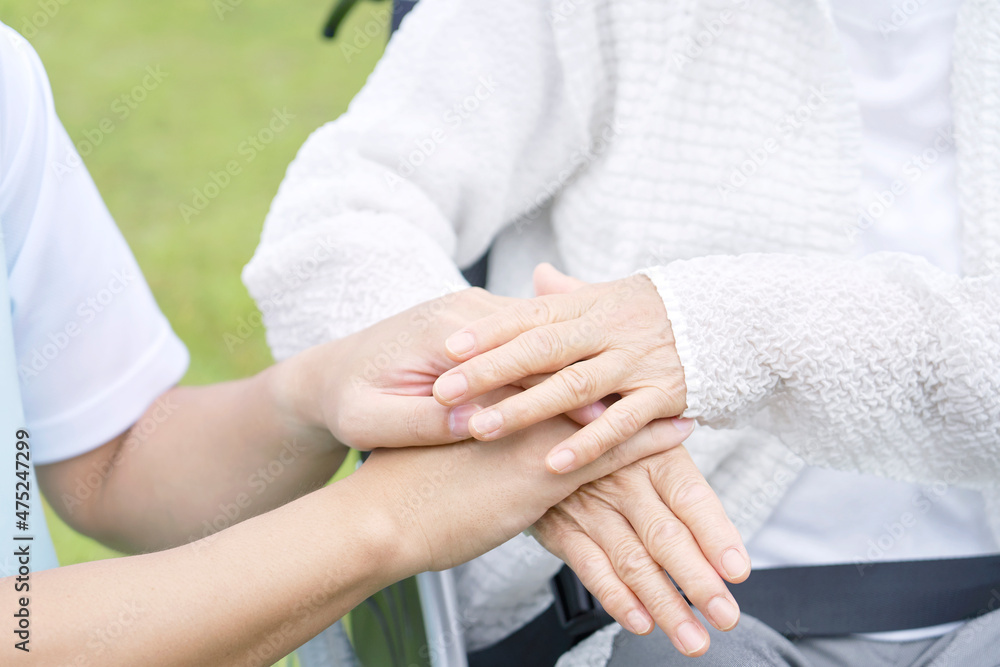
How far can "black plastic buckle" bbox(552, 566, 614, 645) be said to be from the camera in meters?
0.95

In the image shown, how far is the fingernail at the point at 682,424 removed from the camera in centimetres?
82

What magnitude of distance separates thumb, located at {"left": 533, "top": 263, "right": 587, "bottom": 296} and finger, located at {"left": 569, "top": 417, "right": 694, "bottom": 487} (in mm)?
186

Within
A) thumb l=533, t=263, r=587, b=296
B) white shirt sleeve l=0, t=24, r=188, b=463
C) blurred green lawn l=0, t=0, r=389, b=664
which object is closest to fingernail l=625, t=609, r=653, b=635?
thumb l=533, t=263, r=587, b=296

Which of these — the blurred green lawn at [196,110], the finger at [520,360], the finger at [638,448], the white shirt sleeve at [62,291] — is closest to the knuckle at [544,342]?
the finger at [520,360]

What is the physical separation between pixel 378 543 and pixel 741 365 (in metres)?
0.39

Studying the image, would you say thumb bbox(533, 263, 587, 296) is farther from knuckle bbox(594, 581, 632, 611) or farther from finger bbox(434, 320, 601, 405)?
knuckle bbox(594, 581, 632, 611)

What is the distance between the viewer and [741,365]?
79 cm

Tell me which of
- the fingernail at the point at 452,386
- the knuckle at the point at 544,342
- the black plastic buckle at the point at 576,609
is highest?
the knuckle at the point at 544,342

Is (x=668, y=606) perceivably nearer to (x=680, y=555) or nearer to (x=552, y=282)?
(x=680, y=555)

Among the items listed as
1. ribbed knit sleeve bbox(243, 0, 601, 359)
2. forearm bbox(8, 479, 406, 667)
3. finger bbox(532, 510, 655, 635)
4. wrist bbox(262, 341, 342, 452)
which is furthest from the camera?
ribbed knit sleeve bbox(243, 0, 601, 359)

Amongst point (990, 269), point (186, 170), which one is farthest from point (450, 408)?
point (186, 170)

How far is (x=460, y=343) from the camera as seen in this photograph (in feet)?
2.59

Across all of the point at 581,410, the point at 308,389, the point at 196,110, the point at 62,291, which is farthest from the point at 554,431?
the point at 196,110

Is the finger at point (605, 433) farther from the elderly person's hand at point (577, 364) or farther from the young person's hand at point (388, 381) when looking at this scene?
the young person's hand at point (388, 381)
